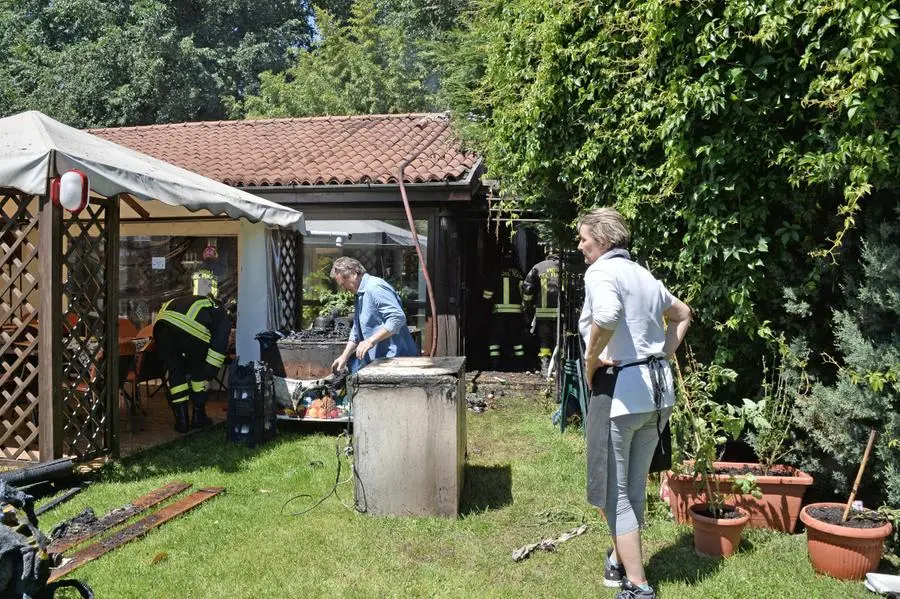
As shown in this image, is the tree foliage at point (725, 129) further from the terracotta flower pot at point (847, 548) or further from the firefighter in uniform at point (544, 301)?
the firefighter in uniform at point (544, 301)

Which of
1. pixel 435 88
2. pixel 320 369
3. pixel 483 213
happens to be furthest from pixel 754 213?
pixel 435 88

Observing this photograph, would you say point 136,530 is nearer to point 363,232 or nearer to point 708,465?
point 708,465

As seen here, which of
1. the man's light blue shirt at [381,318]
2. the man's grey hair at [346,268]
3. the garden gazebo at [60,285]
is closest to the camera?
the garden gazebo at [60,285]

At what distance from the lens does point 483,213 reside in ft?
38.0

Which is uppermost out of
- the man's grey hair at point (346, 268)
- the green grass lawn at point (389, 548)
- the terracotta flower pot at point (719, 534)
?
the man's grey hair at point (346, 268)

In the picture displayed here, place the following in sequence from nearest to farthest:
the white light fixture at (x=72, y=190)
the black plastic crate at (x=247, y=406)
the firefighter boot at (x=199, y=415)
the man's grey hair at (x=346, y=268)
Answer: the white light fixture at (x=72, y=190)
the man's grey hair at (x=346, y=268)
the black plastic crate at (x=247, y=406)
the firefighter boot at (x=199, y=415)

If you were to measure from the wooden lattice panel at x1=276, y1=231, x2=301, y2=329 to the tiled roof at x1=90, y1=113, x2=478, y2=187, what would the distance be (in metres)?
1.17

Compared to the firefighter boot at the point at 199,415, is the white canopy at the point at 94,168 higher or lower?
higher

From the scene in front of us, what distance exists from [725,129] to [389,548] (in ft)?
11.0

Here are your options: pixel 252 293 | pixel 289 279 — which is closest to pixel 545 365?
pixel 289 279

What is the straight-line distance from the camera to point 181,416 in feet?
24.9

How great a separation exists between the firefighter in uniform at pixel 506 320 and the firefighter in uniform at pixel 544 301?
2.95ft

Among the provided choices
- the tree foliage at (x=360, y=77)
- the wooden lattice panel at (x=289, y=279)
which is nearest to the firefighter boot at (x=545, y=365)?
the wooden lattice panel at (x=289, y=279)

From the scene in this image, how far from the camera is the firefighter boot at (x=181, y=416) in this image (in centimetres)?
755
